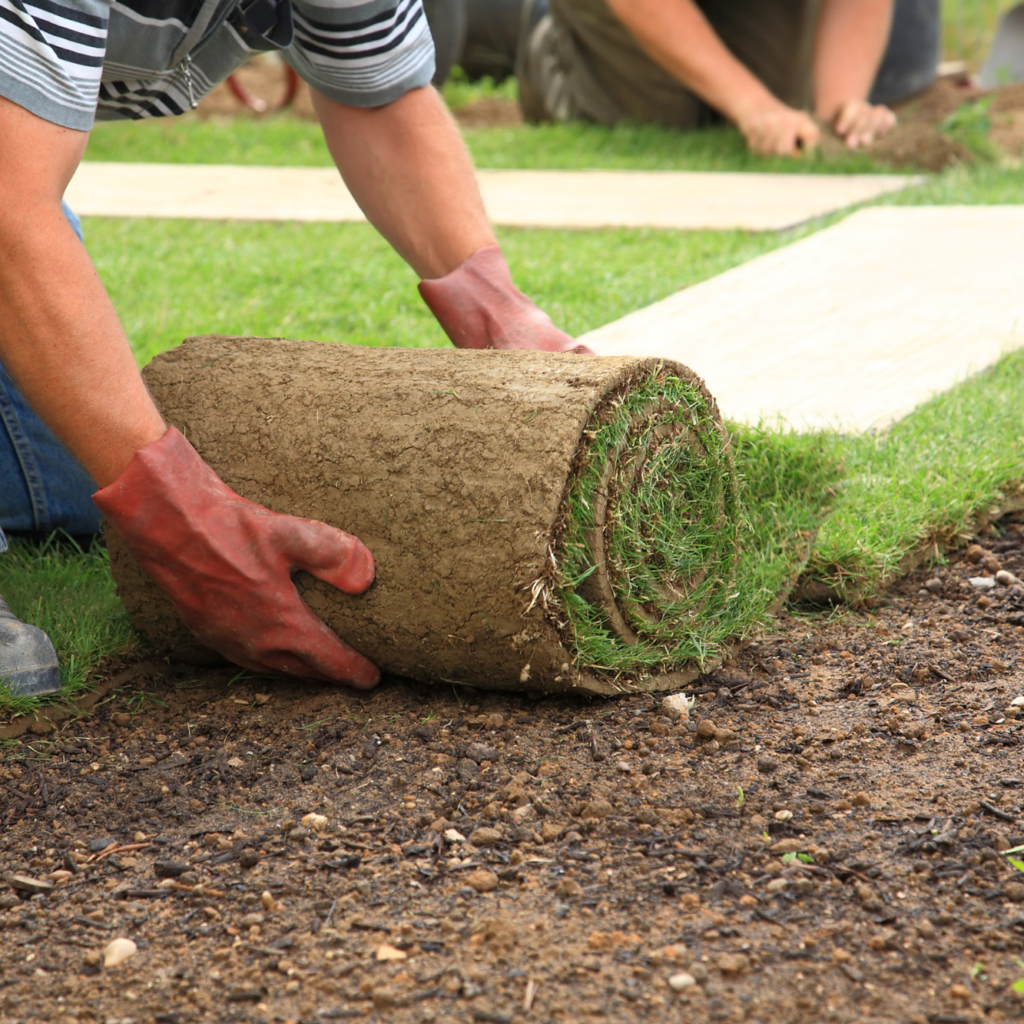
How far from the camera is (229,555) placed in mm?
1839

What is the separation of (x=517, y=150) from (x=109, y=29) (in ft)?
15.6

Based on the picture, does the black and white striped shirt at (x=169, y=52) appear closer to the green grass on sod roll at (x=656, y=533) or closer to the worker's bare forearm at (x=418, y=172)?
the worker's bare forearm at (x=418, y=172)

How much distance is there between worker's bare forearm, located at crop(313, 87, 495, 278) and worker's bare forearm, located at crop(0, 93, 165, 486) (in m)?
0.82

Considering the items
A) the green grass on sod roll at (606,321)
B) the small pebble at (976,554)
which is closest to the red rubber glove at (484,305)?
the green grass on sod roll at (606,321)

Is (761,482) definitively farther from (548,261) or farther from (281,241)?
(281,241)

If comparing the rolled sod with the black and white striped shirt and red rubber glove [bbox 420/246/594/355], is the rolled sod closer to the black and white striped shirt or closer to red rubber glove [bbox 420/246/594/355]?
red rubber glove [bbox 420/246/594/355]

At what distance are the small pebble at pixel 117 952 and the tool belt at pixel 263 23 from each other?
5.19 feet

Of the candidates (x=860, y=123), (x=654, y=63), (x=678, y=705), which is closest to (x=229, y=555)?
(x=678, y=705)

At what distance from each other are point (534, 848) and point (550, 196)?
4.28 metres

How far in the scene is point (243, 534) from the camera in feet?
6.10

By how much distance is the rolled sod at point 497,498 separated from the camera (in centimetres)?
182

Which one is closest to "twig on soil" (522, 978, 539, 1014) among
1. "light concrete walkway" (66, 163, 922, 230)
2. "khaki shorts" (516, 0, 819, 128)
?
"light concrete walkway" (66, 163, 922, 230)

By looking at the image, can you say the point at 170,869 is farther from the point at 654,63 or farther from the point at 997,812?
the point at 654,63

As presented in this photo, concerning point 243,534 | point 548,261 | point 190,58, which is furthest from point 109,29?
point 548,261
